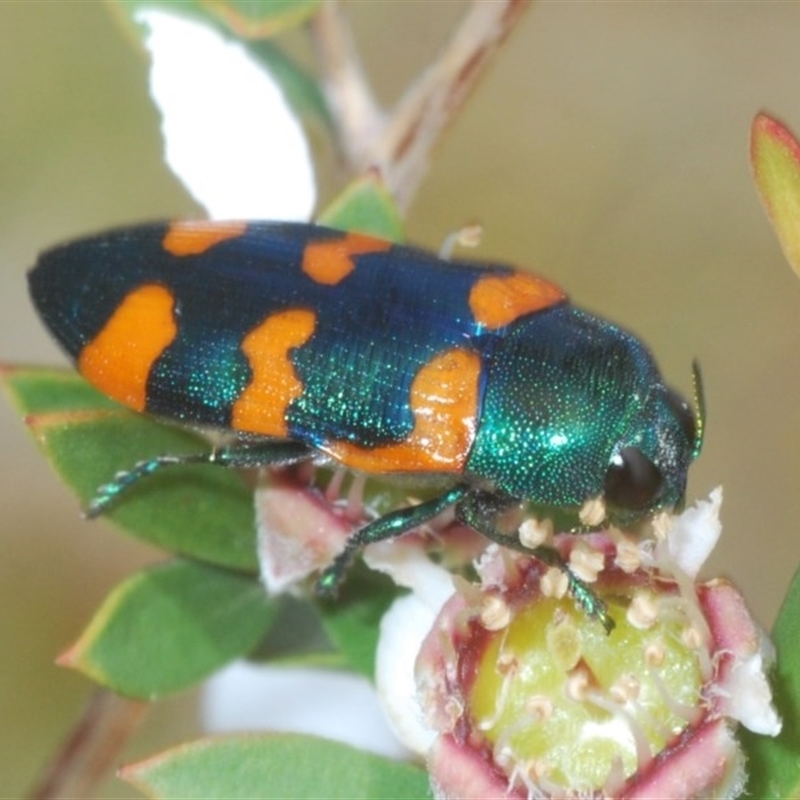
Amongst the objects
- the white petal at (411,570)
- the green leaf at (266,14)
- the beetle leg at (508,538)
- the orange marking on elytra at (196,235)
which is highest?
the green leaf at (266,14)

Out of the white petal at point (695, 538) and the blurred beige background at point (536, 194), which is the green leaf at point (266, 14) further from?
the blurred beige background at point (536, 194)

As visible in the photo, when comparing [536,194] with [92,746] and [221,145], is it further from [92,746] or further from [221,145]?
[92,746]

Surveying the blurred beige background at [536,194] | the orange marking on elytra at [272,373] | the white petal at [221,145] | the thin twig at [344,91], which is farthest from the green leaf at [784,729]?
the blurred beige background at [536,194]

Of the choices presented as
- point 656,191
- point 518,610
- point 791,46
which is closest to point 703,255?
point 656,191

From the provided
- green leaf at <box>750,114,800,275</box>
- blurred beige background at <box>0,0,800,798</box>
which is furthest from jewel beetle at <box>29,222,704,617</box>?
blurred beige background at <box>0,0,800,798</box>

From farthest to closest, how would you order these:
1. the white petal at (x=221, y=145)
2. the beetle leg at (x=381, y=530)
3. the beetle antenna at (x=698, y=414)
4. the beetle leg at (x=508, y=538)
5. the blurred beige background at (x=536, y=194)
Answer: the blurred beige background at (x=536, y=194) → the white petal at (x=221, y=145) → the beetle antenna at (x=698, y=414) → the beetle leg at (x=381, y=530) → the beetle leg at (x=508, y=538)

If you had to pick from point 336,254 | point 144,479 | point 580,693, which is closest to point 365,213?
point 336,254
